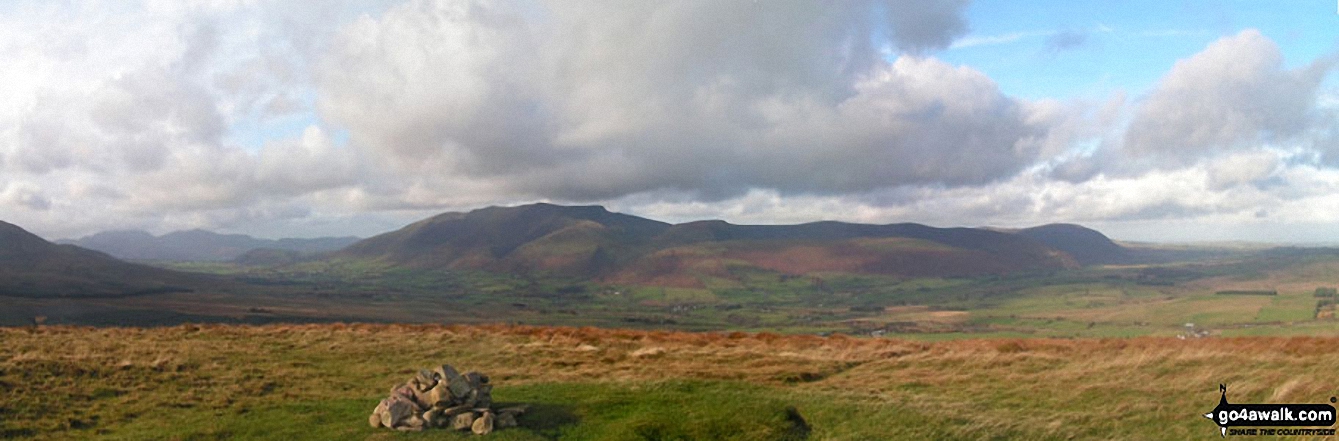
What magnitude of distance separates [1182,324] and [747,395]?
165 metres

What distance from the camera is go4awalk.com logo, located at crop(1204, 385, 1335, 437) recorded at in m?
19.4

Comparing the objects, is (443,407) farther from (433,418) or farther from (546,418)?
(546,418)

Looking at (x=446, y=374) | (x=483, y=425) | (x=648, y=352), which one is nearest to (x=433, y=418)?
(x=446, y=374)

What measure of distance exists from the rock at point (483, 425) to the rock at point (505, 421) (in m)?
0.42

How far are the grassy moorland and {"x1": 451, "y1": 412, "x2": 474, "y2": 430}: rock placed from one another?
0.81 m

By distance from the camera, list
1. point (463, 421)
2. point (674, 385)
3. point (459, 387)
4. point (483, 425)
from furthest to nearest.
A: point (674, 385) < point (459, 387) < point (463, 421) < point (483, 425)

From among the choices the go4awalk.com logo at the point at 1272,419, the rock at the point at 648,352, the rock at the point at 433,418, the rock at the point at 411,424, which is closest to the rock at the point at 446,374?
the rock at the point at 433,418

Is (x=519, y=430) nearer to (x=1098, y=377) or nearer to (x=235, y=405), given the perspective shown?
(x=235, y=405)

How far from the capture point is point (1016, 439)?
2042cm

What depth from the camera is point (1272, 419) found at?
20.5 meters

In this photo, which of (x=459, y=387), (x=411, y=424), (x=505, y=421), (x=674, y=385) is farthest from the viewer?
(x=674, y=385)

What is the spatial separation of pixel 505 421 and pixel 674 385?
7862 millimetres

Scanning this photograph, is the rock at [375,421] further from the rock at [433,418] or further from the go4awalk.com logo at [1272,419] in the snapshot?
the go4awalk.com logo at [1272,419]

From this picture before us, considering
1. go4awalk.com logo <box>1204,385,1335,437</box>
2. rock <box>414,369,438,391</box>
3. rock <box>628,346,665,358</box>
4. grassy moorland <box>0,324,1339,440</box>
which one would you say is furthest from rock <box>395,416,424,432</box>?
go4awalk.com logo <box>1204,385,1335,437</box>
